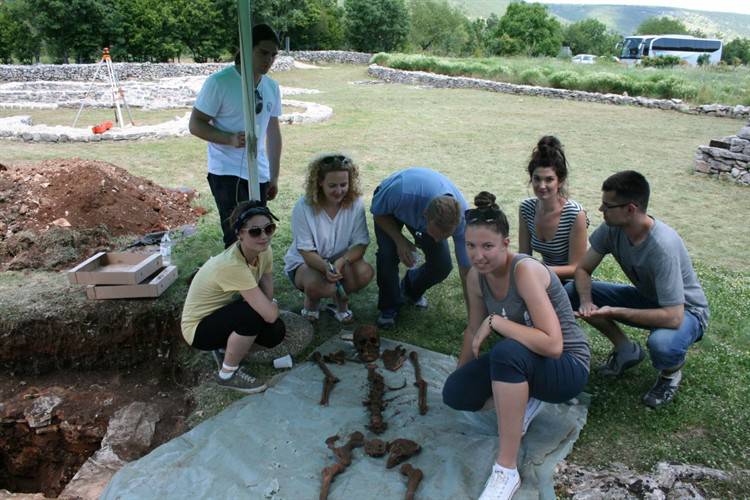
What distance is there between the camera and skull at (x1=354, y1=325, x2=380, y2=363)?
13.3 ft

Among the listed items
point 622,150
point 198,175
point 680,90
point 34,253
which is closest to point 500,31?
point 680,90

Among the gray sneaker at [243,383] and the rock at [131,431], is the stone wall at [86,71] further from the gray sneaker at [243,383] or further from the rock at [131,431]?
the gray sneaker at [243,383]

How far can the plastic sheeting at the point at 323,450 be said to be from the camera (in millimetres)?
2811

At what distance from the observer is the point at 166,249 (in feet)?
19.1

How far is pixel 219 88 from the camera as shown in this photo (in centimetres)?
433

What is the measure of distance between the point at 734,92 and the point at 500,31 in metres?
52.6

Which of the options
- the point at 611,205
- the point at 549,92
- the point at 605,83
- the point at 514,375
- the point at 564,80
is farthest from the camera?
the point at 564,80

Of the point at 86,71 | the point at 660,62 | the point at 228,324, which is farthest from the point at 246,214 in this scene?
the point at 660,62

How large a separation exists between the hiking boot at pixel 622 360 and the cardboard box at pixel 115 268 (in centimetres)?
386

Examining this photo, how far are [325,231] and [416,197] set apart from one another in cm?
81

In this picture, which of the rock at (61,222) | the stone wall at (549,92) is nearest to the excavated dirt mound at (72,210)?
the rock at (61,222)

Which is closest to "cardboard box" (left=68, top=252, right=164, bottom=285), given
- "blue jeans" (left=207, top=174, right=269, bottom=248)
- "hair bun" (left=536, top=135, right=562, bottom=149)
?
"blue jeans" (left=207, top=174, right=269, bottom=248)

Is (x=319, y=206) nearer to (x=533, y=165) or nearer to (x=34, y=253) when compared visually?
(x=533, y=165)

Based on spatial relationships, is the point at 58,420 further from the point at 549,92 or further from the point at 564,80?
the point at 564,80
